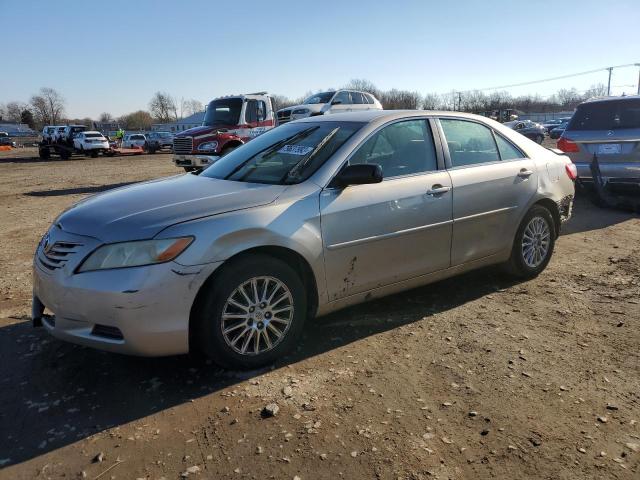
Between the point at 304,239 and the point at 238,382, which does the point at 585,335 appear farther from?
the point at 238,382

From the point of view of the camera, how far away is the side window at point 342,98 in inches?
788

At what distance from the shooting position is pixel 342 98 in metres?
20.3

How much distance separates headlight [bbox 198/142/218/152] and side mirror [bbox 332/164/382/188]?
455 inches

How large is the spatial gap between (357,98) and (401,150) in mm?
17365

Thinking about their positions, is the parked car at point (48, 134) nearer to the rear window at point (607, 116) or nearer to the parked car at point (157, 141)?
the parked car at point (157, 141)

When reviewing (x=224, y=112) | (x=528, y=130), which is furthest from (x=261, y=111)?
(x=528, y=130)

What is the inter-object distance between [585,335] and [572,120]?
642cm

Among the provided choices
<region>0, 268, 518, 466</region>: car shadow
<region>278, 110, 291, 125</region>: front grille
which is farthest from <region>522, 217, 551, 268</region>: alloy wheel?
<region>278, 110, 291, 125</region>: front grille

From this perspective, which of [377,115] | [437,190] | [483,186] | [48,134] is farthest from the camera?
[48,134]

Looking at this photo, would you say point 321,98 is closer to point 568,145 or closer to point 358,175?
point 568,145

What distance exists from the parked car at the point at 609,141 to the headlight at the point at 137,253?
7.74 m

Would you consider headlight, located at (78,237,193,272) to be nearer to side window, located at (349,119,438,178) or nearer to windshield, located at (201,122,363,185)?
windshield, located at (201,122,363,185)

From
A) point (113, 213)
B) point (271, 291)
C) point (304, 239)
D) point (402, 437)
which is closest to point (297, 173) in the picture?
point (304, 239)

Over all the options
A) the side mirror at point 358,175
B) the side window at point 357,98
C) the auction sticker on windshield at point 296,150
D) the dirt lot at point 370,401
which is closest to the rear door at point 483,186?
the dirt lot at point 370,401
